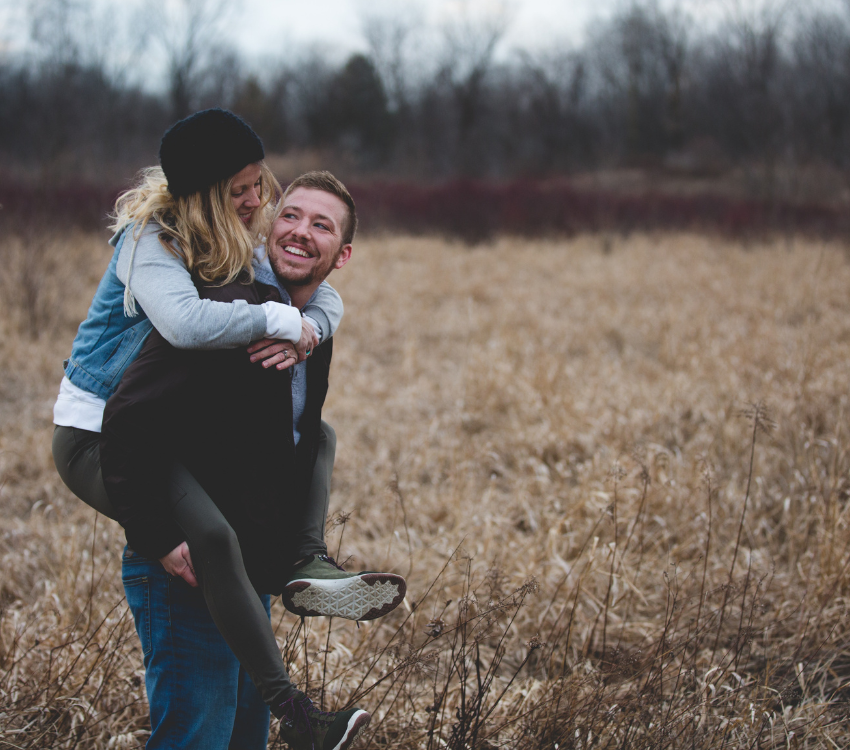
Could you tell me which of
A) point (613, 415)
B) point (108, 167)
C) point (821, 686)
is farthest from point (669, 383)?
point (108, 167)

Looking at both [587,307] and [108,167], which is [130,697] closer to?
[587,307]

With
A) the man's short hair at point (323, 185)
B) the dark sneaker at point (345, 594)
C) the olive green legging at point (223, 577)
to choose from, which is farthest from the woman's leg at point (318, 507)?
the man's short hair at point (323, 185)

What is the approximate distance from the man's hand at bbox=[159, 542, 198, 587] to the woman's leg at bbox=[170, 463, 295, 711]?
0.04ft

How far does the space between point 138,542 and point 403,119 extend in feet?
120

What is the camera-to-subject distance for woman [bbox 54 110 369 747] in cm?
127

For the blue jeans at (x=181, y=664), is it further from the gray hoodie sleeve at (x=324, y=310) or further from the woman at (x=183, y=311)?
the gray hoodie sleeve at (x=324, y=310)

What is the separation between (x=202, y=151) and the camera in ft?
4.47

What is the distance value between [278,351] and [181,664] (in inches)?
27.3

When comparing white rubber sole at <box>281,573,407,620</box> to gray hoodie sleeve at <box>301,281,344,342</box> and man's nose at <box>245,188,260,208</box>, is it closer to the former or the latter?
gray hoodie sleeve at <box>301,281,344,342</box>

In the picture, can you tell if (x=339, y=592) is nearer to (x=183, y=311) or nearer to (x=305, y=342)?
(x=305, y=342)

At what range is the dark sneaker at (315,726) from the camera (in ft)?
4.11

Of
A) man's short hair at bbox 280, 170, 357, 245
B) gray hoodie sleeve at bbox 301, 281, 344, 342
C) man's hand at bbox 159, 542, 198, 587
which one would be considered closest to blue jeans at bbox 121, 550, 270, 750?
man's hand at bbox 159, 542, 198, 587

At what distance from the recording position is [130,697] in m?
2.06

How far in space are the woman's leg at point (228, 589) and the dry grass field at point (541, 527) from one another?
0.21 meters
